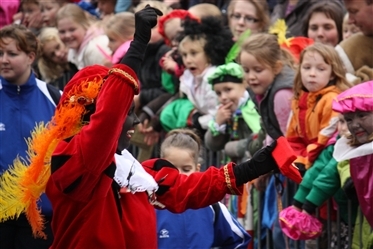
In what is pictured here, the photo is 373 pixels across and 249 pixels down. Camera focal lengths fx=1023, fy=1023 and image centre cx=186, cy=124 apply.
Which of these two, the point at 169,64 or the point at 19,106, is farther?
the point at 169,64

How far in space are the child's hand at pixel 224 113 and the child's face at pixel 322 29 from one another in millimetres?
998

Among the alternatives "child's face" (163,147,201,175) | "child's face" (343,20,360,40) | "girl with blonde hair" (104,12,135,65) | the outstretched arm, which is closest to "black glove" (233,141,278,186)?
the outstretched arm

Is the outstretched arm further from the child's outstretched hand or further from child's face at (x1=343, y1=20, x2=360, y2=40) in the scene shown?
the child's outstretched hand

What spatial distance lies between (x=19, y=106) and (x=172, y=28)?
330 cm

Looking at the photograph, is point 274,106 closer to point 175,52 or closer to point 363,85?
point 363,85

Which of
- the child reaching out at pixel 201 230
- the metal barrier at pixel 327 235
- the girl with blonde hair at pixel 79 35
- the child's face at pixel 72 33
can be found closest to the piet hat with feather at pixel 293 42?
the metal barrier at pixel 327 235

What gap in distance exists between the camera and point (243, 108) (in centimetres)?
912

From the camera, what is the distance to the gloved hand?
526 centimetres

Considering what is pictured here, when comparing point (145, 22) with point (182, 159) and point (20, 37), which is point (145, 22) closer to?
point (182, 159)

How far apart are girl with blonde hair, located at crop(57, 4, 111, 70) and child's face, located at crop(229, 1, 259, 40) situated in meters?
2.28

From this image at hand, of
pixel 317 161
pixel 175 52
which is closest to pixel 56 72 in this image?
pixel 175 52

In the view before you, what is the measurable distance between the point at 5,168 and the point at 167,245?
4.79 feet

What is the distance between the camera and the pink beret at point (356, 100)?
22.5 feet

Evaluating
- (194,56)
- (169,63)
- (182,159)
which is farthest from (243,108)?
(182,159)
